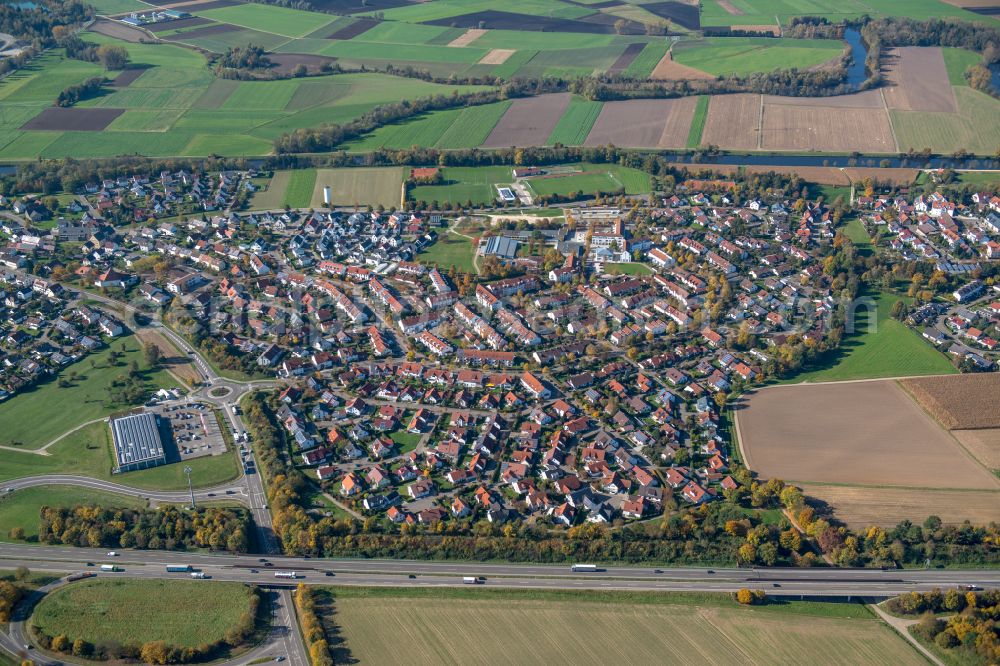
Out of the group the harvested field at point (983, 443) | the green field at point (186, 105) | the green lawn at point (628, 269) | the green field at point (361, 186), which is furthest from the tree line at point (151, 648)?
the green field at point (186, 105)

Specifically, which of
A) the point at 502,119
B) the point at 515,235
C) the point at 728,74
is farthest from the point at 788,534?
the point at 728,74

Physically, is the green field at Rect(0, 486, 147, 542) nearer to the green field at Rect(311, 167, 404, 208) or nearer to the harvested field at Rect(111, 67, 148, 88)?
the green field at Rect(311, 167, 404, 208)

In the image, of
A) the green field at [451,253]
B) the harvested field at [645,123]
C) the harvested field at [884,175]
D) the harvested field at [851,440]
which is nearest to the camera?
the harvested field at [851,440]

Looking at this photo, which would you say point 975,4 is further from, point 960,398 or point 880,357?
point 960,398

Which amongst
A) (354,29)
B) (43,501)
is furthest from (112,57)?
(43,501)

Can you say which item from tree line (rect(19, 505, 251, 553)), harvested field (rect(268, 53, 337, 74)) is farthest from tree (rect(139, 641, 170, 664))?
harvested field (rect(268, 53, 337, 74))

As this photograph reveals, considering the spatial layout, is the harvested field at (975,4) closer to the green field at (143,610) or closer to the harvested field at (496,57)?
the harvested field at (496,57)
